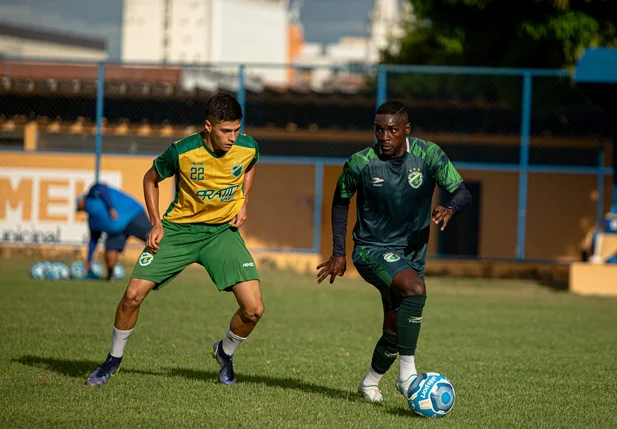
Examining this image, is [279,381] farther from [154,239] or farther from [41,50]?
[41,50]

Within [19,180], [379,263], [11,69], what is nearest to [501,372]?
[379,263]

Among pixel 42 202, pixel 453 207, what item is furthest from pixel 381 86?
pixel 453 207

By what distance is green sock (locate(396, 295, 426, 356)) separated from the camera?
21.6 feet

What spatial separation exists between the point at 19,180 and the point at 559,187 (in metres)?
12.3

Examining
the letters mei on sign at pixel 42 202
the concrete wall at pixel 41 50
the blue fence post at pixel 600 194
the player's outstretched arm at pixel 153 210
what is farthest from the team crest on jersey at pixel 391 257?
the concrete wall at pixel 41 50

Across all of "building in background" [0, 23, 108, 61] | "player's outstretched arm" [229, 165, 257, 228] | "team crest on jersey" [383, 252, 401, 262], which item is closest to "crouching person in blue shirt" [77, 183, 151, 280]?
"player's outstretched arm" [229, 165, 257, 228]

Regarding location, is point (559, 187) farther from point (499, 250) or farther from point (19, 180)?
point (19, 180)

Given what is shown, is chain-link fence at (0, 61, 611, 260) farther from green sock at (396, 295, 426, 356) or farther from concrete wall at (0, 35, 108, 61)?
concrete wall at (0, 35, 108, 61)

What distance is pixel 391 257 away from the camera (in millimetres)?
6816

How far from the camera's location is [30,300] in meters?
13.1

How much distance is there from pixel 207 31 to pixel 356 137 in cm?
5143

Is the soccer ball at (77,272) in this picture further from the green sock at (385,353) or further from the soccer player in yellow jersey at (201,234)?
the green sock at (385,353)

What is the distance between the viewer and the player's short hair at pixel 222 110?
7.07m

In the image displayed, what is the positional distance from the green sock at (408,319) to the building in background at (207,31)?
65517mm
